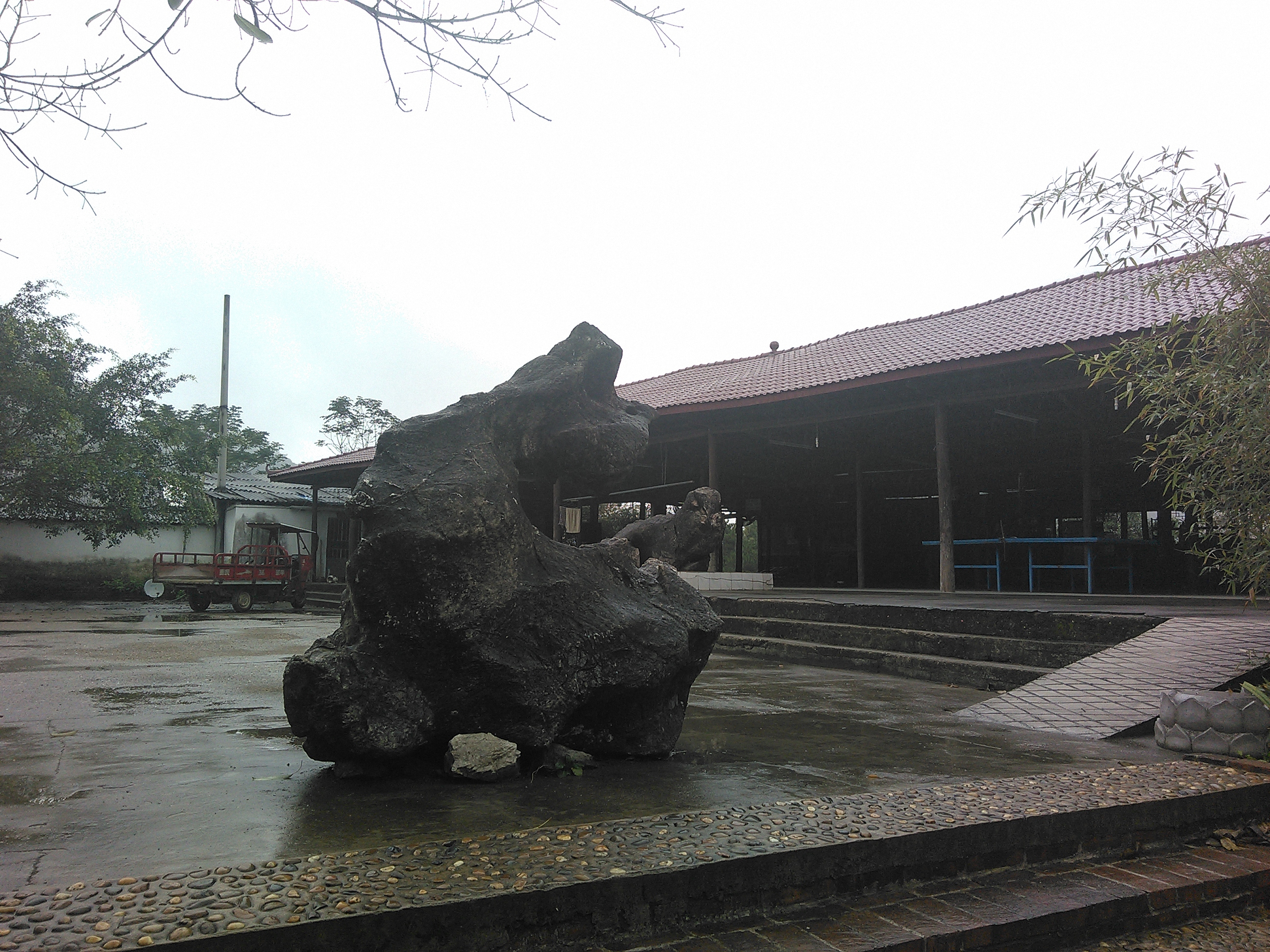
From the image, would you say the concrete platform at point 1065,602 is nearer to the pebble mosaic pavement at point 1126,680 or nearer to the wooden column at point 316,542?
the pebble mosaic pavement at point 1126,680

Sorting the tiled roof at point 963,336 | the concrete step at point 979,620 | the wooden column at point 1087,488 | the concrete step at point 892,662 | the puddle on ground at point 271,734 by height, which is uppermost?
the tiled roof at point 963,336

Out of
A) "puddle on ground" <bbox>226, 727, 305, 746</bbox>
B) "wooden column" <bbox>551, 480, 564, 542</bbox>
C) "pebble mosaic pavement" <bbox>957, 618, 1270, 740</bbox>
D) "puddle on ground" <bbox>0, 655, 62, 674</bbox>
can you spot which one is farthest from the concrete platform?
"puddle on ground" <bbox>0, 655, 62, 674</bbox>

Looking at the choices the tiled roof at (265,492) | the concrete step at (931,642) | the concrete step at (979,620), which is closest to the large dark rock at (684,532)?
the concrete step at (931,642)

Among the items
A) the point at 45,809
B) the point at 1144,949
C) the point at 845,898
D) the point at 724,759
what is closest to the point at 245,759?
the point at 45,809

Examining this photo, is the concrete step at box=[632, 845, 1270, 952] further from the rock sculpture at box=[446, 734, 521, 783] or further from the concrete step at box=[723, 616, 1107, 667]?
the concrete step at box=[723, 616, 1107, 667]

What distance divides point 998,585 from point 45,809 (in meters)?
10.8

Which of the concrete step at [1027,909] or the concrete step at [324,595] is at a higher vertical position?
the concrete step at [1027,909]

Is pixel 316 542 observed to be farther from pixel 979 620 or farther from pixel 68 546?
pixel 979 620

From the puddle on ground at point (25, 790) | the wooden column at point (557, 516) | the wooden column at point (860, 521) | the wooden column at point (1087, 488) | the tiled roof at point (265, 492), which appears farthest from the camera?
the tiled roof at point (265, 492)

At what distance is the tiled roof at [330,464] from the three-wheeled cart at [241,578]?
5.99 ft

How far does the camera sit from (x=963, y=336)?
11.1m

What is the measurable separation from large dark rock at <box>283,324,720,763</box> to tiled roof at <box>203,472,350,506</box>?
56.0ft

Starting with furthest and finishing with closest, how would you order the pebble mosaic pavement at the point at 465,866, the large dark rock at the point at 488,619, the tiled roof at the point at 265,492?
the tiled roof at the point at 265,492 < the large dark rock at the point at 488,619 < the pebble mosaic pavement at the point at 465,866

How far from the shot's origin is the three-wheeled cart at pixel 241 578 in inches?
640
